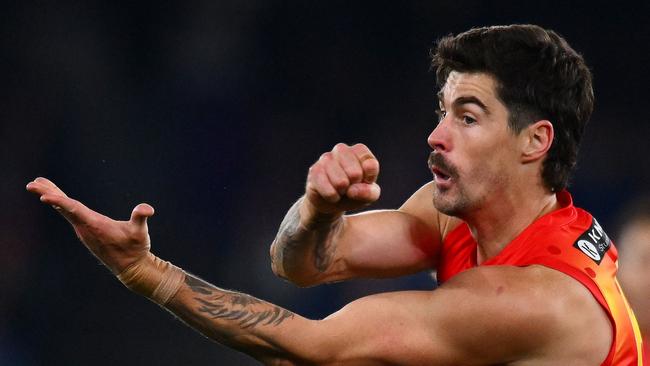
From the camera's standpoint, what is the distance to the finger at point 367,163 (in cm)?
204

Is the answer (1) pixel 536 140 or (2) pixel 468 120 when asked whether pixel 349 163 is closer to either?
(2) pixel 468 120

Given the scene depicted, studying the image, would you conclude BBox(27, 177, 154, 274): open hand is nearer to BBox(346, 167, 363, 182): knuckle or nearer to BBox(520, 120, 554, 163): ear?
BBox(346, 167, 363, 182): knuckle

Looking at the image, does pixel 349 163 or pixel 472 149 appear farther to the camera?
pixel 472 149

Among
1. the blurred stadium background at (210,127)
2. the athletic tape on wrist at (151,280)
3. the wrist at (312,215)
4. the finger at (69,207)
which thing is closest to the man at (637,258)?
the blurred stadium background at (210,127)

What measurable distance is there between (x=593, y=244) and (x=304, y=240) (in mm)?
725

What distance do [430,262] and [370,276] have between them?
0.18m

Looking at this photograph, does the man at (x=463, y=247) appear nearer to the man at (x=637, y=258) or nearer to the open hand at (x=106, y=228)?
the open hand at (x=106, y=228)

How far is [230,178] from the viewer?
5043mm

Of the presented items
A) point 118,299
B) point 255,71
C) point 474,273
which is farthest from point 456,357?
point 255,71

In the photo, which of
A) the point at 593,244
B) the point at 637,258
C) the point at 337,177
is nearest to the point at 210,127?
the point at 637,258

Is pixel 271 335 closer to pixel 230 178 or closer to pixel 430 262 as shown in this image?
pixel 430 262

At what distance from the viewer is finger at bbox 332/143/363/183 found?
2.04 meters

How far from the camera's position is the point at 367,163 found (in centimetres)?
204

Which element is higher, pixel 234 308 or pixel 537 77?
pixel 537 77
